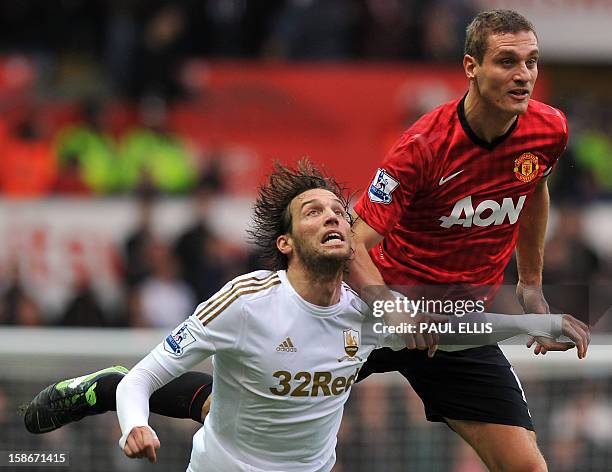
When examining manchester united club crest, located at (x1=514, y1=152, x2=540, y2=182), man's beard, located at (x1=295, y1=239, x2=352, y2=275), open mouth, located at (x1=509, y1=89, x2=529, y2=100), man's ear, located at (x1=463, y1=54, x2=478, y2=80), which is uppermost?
man's ear, located at (x1=463, y1=54, x2=478, y2=80)

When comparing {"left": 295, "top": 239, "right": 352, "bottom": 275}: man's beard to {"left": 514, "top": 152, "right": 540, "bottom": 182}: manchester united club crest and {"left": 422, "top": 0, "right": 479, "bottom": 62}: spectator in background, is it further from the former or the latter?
{"left": 422, "top": 0, "right": 479, "bottom": 62}: spectator in background

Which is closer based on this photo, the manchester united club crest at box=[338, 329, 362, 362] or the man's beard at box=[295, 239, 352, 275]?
the man's beard at box=[295, 239, 352, 275]

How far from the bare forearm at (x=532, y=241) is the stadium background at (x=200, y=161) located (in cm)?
224

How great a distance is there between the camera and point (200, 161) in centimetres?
1159

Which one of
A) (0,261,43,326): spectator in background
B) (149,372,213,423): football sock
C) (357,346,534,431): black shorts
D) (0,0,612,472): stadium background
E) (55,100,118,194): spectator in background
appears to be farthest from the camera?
(55,100,118,194): spectator in background

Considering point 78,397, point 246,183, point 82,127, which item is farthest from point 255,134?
point 78,397

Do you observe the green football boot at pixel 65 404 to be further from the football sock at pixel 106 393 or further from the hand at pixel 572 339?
the hand at pixel 572 339

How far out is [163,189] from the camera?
11.3 metres

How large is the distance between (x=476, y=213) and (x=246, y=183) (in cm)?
609

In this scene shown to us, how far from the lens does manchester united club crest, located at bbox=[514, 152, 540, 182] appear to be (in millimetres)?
5547

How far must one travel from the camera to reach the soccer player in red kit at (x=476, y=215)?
5398mm

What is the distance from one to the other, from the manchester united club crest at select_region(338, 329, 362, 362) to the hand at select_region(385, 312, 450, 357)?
0.47 feet

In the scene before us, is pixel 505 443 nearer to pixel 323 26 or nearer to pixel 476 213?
pixel 476 213

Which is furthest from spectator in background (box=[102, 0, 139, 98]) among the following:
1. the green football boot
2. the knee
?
the knee
